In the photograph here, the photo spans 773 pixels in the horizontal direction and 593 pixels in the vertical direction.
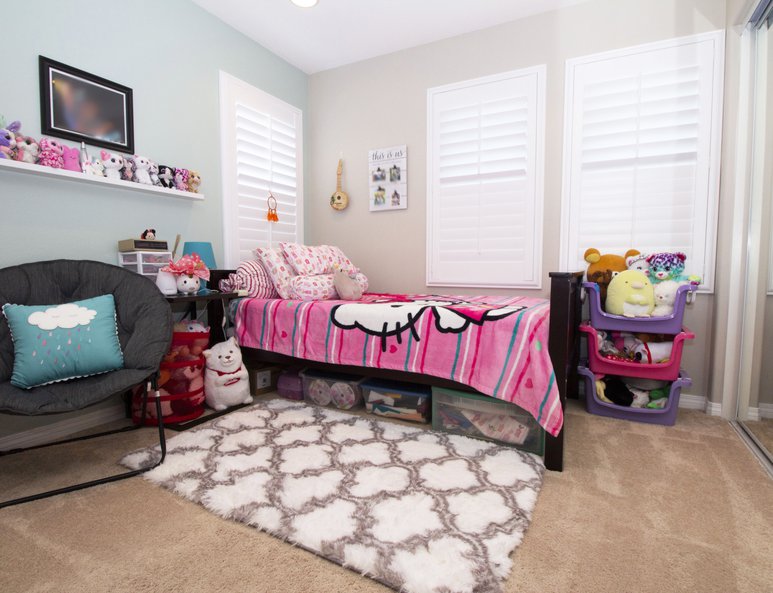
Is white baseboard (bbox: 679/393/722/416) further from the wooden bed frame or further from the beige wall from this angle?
the wooden bed frame

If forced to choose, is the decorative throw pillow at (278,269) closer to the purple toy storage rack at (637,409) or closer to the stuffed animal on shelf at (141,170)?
the stuffed animal on shelf at (141,170)

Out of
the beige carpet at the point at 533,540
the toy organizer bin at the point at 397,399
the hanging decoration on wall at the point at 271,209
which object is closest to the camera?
the beige carpet at the point at 533,540

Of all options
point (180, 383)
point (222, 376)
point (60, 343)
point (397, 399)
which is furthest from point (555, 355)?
point (60, 343)

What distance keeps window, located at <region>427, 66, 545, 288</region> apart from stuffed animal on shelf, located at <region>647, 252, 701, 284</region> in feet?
2.31

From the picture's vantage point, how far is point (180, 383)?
2.25 metres

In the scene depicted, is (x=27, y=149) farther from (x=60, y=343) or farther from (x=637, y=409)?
(x=637, y=409)

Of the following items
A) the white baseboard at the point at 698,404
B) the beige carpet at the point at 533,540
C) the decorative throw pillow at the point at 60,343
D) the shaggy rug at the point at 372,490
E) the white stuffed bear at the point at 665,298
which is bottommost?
the beige carpet at the point at 533,540

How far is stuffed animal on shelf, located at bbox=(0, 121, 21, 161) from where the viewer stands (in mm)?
1809

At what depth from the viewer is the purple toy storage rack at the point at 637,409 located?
7.40ft

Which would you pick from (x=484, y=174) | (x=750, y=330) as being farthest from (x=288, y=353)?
(x=750, y=330)

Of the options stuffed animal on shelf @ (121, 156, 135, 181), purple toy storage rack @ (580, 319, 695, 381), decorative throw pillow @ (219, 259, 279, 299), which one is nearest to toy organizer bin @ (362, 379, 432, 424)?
decorative throw pillow @ (219, 259, 279, 299)

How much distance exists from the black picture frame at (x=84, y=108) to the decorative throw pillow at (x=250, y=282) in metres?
0.92

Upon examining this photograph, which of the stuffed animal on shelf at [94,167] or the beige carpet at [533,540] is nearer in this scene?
the beige carpet at [533,540]

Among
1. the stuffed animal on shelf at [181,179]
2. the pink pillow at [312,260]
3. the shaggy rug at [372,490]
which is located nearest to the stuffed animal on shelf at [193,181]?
the stuffed animal on shelf at [181,179]
